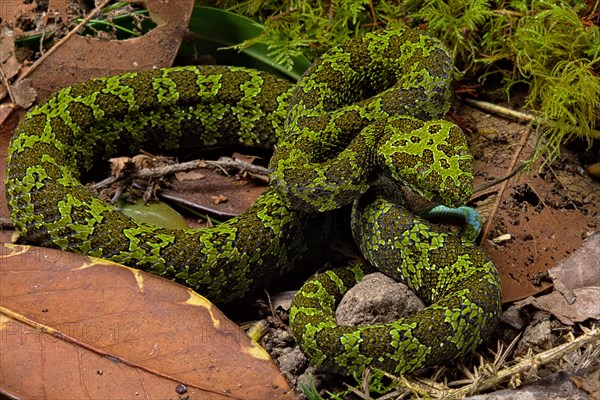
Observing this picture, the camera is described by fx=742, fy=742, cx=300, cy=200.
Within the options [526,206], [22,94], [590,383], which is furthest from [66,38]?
[590,383]

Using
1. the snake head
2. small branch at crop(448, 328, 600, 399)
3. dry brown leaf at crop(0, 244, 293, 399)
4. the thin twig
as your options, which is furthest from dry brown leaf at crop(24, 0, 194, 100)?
small branch at crop(448, 328, 600, 399)

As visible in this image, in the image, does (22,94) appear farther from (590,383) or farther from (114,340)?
(590,383)

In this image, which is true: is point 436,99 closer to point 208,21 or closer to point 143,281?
point 208,21

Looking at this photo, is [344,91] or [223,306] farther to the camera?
[344,91]

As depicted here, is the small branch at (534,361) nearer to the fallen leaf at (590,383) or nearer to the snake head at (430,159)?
the fallen leaf at (590,383)

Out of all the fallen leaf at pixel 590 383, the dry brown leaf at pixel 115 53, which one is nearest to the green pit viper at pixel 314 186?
the dry brown leaf at pixel 115 53

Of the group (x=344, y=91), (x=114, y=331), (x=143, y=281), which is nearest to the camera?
(x=114, y=331)

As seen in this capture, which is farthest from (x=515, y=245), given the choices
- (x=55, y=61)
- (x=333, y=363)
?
(x=55, y=61)
